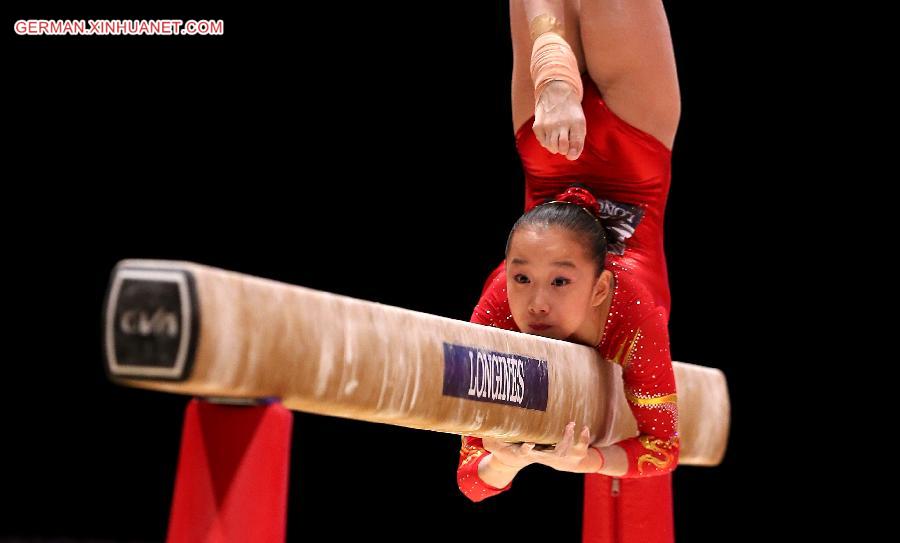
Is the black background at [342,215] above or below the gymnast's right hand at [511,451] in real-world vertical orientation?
above

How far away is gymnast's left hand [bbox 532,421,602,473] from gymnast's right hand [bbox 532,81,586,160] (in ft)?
2.23

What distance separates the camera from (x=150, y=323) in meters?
1.66

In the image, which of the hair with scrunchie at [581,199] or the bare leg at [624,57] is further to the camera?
the bare leg at [624,57]

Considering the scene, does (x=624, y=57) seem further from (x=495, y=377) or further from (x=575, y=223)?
(x=495, y=377)

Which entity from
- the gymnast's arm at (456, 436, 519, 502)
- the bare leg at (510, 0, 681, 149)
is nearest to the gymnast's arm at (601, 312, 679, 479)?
the gymnast's arm at (456, 436, 519, 502)

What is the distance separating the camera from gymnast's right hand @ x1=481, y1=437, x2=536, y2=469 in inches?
103

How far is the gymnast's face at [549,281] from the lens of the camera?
2779 millimetres

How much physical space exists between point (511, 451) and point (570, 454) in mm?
141

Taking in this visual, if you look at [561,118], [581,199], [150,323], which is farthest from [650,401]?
[150,323]

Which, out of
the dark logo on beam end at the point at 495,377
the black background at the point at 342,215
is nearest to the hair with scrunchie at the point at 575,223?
the dark logo on beam end at the point at 495,377

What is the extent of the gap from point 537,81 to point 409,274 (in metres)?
2.51

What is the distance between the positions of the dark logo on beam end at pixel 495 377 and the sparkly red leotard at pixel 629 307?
1.36 feet

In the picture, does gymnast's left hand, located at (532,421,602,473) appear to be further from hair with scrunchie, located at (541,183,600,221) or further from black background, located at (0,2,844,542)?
black background, located at (0,2,844,542)

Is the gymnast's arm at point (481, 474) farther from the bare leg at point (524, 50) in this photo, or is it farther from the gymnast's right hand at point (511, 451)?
the bare leg at point (524, 50)
